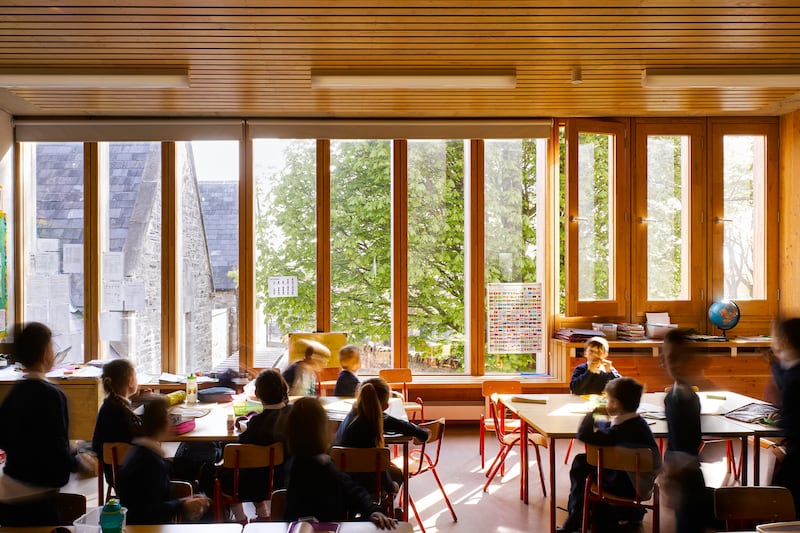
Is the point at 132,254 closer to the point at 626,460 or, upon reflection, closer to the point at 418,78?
the point at 418,78

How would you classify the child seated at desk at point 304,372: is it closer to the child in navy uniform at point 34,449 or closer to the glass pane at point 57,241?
the child in navy uniform at point 34,449

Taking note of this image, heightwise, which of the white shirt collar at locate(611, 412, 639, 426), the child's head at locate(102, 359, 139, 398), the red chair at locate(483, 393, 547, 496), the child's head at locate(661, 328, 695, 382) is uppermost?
the child's head at locate(661, 328, 695, 382)

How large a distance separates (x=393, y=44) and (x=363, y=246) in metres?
2.98

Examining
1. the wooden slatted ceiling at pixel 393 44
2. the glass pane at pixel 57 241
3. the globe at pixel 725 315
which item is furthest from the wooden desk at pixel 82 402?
the globe at pixel 725 315

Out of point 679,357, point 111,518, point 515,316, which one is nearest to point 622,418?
point 679,357

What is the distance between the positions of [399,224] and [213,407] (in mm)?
3170

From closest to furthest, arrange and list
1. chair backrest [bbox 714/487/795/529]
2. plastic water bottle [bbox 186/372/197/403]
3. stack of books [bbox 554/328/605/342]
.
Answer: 1. chair backrest [bbox 714/487/795/529]
2. plastic water bottle [bbox 186/372/197/403]
3. stack of books [bbox 554/328/605/342]

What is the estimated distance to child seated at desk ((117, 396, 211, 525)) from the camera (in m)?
2.62

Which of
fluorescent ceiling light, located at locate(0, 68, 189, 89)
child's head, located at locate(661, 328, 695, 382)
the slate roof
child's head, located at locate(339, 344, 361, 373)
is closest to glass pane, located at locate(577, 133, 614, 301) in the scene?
child's head, located at locate(339, 344, 361, 373)

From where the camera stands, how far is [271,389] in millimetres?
3646

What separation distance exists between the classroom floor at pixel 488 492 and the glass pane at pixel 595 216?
1.86 metres

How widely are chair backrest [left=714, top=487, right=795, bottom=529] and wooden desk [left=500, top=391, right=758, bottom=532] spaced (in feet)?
4.00

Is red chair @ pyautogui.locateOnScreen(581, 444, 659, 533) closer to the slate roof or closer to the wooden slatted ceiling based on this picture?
the wooden slatted ceiling

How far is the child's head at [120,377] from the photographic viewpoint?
344 centimetres
